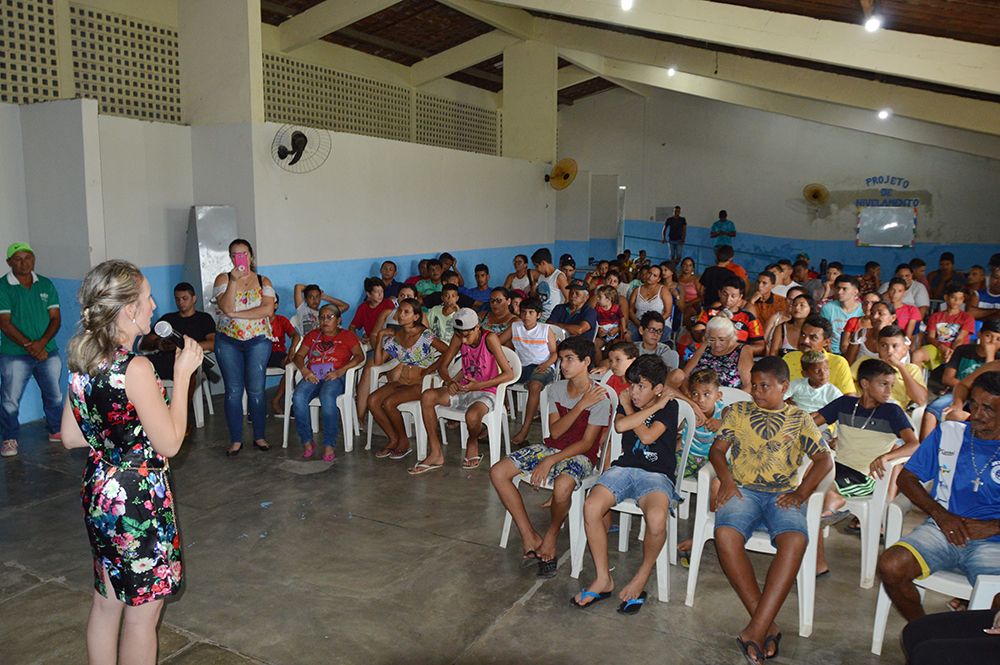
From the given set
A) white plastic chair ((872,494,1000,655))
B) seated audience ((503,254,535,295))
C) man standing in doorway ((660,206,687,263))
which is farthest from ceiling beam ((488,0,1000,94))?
man standing in doorway ((660,206,687,263))

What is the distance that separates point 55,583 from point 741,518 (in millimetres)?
3151

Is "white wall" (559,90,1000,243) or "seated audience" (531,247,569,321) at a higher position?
"white wall" (559,90,1000,243)

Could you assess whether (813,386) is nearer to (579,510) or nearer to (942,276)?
(579,510)

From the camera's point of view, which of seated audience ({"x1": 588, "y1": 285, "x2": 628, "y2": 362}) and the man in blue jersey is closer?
the man in blue jersey

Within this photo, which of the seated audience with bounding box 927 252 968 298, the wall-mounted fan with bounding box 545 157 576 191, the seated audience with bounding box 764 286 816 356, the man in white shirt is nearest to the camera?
the seated audience with bounding box 764 286 816 356

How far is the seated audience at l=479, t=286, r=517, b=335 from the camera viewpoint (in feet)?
19.7

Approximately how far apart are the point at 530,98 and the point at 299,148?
5.33 m

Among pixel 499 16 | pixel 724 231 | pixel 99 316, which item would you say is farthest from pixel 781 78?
pixel 99 316

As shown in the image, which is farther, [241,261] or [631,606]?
[241,261]

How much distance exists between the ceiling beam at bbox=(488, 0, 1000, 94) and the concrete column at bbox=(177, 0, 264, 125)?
129 inches

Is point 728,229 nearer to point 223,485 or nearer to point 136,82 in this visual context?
point 136,82

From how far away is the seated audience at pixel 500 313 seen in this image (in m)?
6.00

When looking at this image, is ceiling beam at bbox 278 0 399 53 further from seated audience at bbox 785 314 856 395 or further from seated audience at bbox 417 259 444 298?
seated audience at bbox 785 314 856 395

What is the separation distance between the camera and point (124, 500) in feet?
6.99
